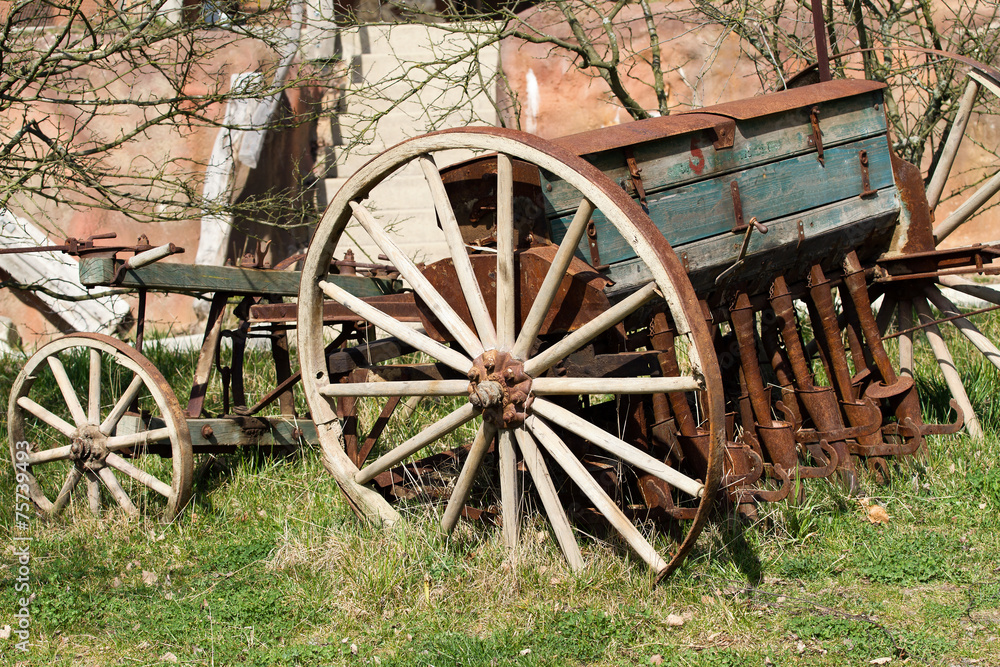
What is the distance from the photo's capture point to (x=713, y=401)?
2643 millimetres

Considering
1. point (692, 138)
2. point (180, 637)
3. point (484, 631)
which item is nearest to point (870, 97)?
point (692, 138)

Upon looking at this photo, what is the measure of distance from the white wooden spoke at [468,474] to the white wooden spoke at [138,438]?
144 cm

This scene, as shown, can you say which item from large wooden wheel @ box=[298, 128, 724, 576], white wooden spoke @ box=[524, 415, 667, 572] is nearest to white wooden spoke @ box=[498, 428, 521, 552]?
large wooden wheel @ box=[298, 128, 724, 576]

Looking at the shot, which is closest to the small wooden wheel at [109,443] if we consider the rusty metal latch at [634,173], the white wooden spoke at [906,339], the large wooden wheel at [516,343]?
the large wooden wheel at [516,343]

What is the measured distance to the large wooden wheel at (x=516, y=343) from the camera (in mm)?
Answer: 2748

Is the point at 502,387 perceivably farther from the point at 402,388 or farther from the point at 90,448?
the point at 90,448

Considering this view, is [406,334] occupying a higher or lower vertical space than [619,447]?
higher

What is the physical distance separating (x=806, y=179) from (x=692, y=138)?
65cm

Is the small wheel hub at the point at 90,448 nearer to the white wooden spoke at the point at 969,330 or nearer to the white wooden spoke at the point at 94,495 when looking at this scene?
the white wooden spoke at the point at 94,495

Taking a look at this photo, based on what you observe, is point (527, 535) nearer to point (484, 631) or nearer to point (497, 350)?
point (484, 631)

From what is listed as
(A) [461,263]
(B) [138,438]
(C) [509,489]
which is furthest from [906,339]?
(B) [138,438]

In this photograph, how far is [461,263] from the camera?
3.19m

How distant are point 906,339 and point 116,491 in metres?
3.88

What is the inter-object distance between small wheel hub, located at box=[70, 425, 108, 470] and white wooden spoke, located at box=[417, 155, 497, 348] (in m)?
2.13
